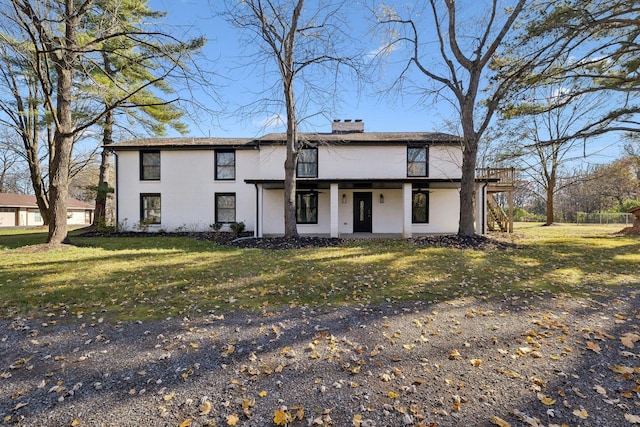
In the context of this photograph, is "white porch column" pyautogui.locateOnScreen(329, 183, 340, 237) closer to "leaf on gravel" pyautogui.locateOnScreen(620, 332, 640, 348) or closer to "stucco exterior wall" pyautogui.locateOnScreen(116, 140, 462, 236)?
"stucco exterior wall" pyautogui.locateOnScreen(116, 140, 462, 236)

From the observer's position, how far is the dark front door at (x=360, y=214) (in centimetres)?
1527

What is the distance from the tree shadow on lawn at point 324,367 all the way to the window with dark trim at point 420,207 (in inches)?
432

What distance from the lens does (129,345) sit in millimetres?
3422

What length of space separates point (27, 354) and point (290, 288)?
3.57 m

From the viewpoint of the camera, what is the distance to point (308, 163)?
1560cm

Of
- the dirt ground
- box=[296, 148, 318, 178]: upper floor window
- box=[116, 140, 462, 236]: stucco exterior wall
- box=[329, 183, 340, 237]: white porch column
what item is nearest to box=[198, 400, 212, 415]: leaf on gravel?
the dirt ground

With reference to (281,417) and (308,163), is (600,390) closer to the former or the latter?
(281,417)

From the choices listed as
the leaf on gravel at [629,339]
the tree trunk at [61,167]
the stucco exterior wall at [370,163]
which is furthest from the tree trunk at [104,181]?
the leaf on gravel at [629,339]

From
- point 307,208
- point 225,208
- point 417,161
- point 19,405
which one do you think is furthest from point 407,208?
→ point 19,405

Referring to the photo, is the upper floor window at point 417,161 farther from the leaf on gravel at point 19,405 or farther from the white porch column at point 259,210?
the leaf on gravel at point 19,405

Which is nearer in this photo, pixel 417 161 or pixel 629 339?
pixel 629 339

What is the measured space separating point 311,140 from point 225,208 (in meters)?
6.04

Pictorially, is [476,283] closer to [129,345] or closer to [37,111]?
[129,345]

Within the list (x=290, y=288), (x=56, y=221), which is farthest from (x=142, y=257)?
(x=290, y=288)
